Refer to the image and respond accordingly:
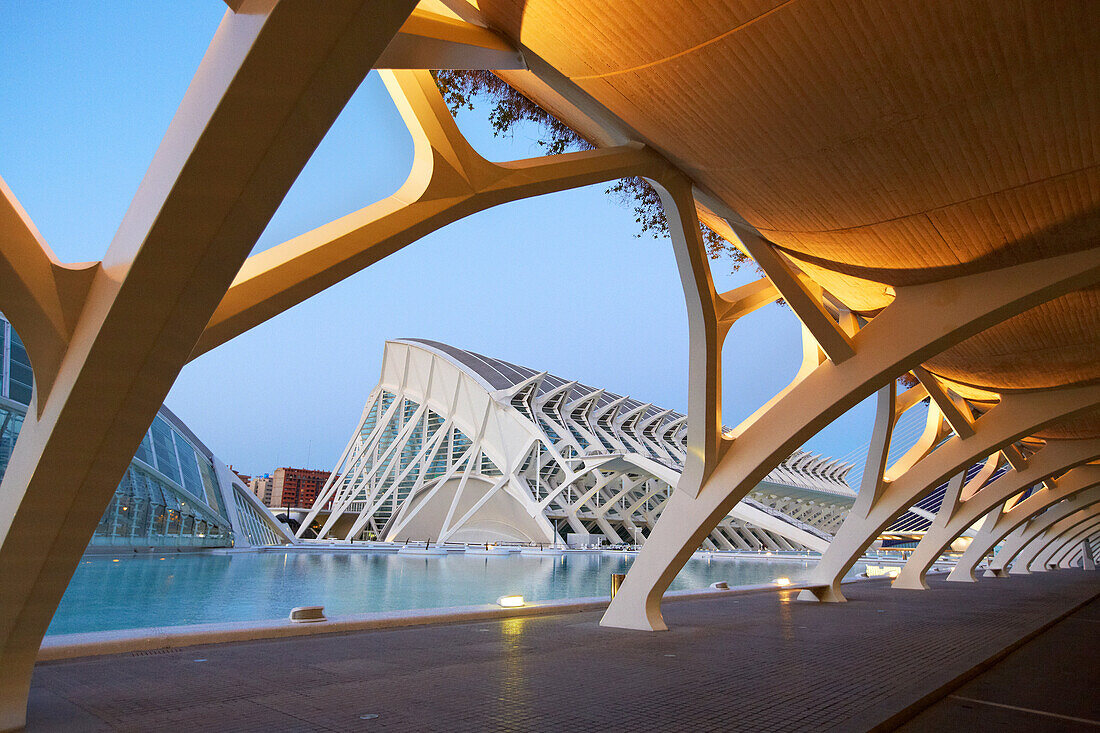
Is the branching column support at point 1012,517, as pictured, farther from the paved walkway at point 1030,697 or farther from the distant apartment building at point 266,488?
the distant apartment building at point 266,488

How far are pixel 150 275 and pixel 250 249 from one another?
424 millimetres

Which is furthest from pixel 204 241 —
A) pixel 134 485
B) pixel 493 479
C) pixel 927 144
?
pixel 493 479

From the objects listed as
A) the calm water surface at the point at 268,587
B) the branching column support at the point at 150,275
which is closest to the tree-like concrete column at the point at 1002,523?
the calm water surface at the point at 268,587

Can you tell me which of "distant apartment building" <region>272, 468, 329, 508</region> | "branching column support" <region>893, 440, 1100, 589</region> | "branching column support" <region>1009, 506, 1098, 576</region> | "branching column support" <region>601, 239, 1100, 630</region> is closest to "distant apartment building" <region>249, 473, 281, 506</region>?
"distant apartment building" <region>272, 468, 329, 508</region>

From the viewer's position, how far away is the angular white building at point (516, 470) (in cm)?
4231

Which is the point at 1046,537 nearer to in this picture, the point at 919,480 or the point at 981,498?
the point at 981,498

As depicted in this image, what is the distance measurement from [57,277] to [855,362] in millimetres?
8096

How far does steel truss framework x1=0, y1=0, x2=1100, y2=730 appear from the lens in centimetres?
260

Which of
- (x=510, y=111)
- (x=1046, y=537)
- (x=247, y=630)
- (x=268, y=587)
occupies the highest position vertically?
(x=510, y=111)

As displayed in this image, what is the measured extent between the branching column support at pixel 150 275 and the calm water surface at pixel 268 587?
690 cm

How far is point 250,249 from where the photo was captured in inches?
120

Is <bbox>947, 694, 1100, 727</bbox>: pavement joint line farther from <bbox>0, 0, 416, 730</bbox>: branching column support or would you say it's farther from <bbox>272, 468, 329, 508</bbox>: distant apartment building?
<bbox>272, 468, 329, 508</bbox>: distant apartment building

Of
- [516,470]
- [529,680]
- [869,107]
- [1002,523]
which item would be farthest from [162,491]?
[516,470]

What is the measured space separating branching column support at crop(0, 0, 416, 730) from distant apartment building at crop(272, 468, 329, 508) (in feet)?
591
